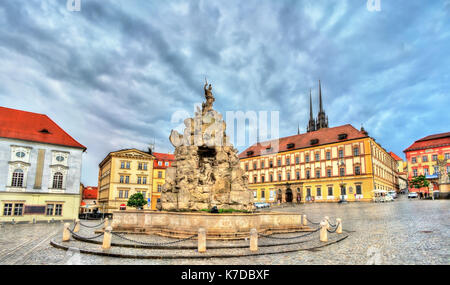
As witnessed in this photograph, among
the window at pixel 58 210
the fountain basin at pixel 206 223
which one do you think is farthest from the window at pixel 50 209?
the fountain basin at pixel 206 223

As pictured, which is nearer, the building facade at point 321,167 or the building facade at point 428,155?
the building facade at point 321,167

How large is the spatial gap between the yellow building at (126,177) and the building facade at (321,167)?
2545 cm

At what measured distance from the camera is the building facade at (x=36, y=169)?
30.2 m

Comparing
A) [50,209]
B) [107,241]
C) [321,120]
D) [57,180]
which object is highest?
[321,120]

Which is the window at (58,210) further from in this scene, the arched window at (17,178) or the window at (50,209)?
the arched window at (17,178)

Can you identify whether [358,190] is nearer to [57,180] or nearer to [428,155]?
[428,155]

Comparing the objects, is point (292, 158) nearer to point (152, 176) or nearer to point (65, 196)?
point (152, 176)

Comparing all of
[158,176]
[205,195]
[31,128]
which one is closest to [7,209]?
[31,128]

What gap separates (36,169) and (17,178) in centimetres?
192

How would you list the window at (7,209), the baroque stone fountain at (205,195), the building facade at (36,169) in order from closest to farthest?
the baroque stone fountain at (205,195)
the window at (7,209)
the building facade at (36,169)

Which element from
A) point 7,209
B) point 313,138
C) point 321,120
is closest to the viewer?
point 7,209

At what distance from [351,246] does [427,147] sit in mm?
69569

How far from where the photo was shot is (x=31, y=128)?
33.2m

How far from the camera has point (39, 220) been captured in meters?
31.0
